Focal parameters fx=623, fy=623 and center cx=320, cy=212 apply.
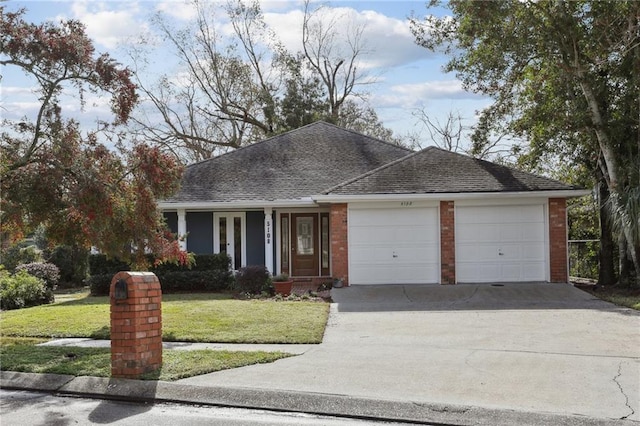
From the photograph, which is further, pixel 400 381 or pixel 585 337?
pixel 585 337

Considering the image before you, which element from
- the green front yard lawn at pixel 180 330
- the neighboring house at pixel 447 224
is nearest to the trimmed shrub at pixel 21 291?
the green front yard lawn at pixel 180 330

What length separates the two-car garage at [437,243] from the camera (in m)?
17.5

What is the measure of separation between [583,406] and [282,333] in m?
5.41

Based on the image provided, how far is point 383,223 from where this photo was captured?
58.0ft

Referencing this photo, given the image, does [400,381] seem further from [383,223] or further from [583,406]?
[383,223]

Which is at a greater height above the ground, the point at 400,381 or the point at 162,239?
the point at 162,239

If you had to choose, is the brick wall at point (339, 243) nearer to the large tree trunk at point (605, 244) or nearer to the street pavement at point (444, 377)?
the street pavement at point (444, 377)

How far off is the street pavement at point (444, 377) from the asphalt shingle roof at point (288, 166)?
973cm

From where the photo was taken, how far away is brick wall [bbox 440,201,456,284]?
17.4 metres

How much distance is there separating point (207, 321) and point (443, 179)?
8869 mm

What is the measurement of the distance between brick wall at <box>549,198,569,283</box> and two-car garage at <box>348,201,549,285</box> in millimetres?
193

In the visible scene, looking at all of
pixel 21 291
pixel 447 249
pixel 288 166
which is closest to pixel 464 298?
pixel 447 249

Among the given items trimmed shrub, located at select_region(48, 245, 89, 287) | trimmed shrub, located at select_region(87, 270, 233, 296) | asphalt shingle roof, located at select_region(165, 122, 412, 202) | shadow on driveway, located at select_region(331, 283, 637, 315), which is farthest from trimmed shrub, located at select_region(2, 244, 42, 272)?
shadow on driveway, located at select_region(331, 283, 637, 315)

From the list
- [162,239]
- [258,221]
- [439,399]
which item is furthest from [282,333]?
[258,221]
